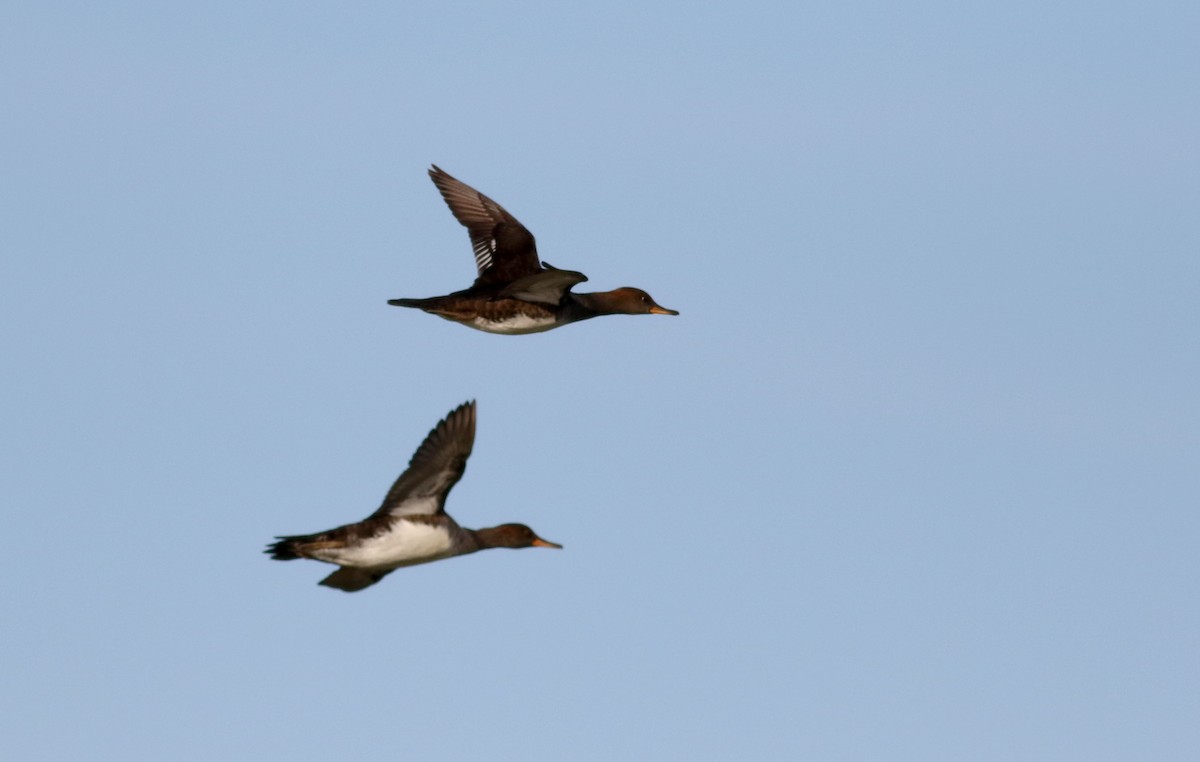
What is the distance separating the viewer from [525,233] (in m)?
31.2

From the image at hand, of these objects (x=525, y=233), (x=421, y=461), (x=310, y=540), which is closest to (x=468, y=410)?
(x=421, y=461)

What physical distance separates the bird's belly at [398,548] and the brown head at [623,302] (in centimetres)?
712

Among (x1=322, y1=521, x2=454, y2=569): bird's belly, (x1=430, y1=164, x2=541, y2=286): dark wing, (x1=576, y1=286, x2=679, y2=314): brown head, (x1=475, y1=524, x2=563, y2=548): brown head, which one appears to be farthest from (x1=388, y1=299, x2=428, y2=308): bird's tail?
(x1=322, y1=521, x2=454, y2=569): bird's belly

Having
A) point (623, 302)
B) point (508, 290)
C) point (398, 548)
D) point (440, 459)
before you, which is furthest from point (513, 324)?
point (398, 548)

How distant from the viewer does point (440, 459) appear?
79.4 feet

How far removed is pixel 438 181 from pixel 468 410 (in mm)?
9275

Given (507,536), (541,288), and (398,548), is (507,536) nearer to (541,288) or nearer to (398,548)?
(398,548)

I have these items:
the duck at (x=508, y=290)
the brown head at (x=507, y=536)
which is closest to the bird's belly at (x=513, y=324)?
the duck at (x=508, y=290)

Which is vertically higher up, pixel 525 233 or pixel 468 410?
pixel 525 233

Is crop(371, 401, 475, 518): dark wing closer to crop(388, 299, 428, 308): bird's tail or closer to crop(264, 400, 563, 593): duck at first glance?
crop(264, 400, 563, 593): duck

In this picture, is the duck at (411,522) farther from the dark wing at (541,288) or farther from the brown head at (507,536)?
the dark wing at (541,288)

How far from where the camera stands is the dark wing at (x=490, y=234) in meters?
30.5

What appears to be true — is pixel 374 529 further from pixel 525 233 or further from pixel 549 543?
pixel 525 233

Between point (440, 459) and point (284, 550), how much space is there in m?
2.06
